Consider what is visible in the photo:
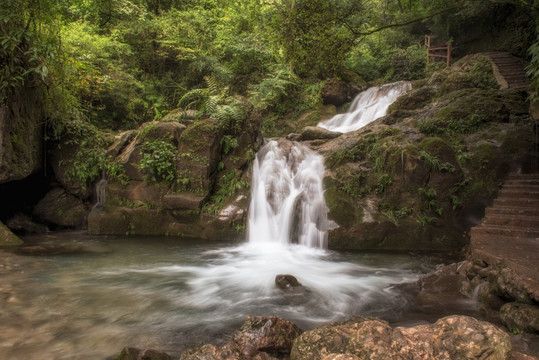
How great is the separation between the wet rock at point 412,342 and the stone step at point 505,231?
13.0 feet

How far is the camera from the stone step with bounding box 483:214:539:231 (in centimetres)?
553

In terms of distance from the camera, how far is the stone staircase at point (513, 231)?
13.6 ft

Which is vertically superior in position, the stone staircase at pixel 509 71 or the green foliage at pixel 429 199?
the stone staircase at pixel 509 71

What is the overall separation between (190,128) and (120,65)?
6.99 m


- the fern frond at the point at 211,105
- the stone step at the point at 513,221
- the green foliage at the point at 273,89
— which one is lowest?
the stone step at the point at 513,221

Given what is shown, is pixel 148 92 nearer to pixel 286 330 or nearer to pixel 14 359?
pixel 14 359

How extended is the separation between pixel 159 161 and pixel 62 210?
→ 3475mm

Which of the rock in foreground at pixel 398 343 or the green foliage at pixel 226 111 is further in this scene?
the green foliage at pixel 226 111

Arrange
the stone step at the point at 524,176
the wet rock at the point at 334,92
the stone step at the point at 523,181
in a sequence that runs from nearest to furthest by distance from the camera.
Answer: the stone step at the point at 523,181
the stone step at the point at 524,176
the wet rock at the point at 334,92

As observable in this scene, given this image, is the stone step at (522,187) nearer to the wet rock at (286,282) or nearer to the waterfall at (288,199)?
the waterfall at (288,199)

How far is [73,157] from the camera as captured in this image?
940 centimetres

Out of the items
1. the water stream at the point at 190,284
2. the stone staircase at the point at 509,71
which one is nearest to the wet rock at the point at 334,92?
the stone staircase at the point at 509,71

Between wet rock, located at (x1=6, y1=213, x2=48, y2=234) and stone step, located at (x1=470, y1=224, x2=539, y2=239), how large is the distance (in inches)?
426

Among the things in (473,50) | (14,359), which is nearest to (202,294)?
(14,359)
